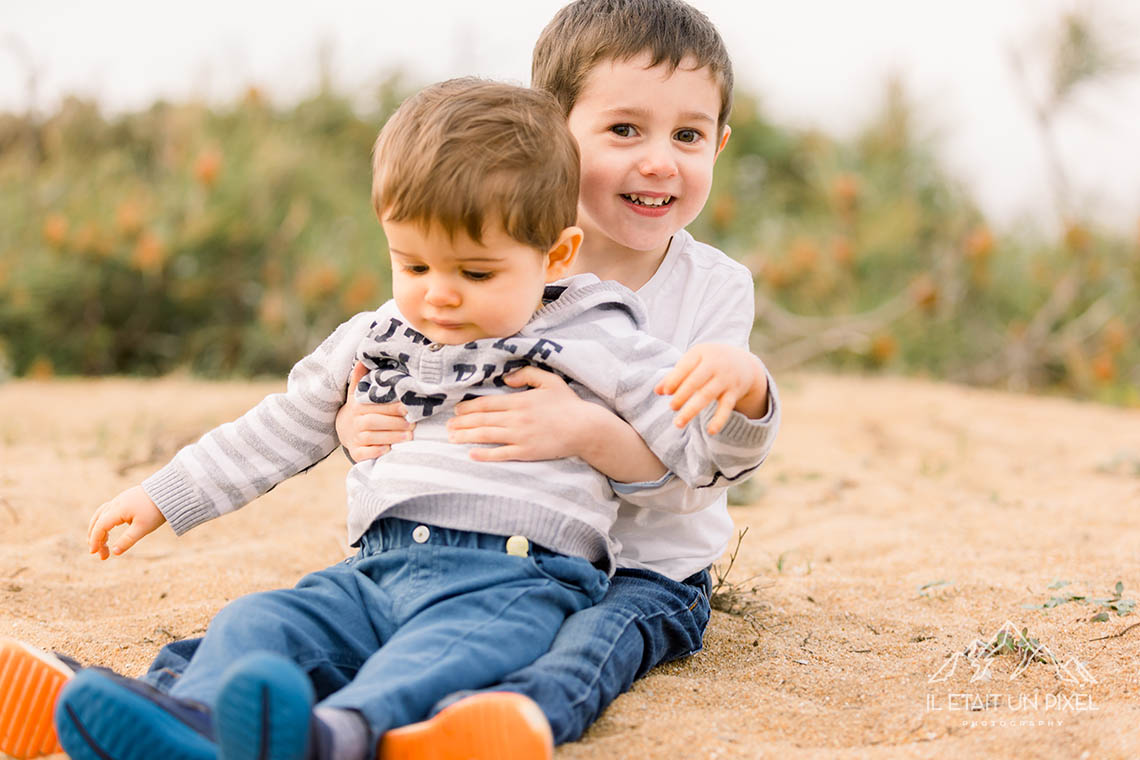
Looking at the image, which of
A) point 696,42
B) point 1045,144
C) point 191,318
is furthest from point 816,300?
point 696,42

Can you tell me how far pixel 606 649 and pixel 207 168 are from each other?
4785 mm

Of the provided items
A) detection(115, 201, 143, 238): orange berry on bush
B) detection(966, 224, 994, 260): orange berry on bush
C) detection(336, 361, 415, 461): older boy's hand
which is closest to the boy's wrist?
detection(336, 361, 415, 461): older boy's hand

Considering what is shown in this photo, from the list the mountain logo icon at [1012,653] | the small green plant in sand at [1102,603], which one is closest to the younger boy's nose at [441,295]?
the mountain logo icon at [1012,653]

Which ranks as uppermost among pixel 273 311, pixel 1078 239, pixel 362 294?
pixel 1078 239

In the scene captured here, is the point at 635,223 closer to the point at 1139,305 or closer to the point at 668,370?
the point at 668,370

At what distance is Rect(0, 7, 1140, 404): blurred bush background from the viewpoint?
5.96 metres

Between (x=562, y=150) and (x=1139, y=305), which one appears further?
(x=1139, y=305)

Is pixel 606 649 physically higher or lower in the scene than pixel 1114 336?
higher

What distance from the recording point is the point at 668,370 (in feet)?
6.65

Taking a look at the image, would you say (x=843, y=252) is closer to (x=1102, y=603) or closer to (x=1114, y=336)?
(x=1114, y=336)

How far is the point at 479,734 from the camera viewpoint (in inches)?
60.8

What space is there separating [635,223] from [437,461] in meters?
0.65

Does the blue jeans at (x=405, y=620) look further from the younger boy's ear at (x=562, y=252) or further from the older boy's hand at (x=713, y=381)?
the younger boy's ear at (x=562, y=252)

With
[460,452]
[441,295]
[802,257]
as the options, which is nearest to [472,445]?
[460,452]
